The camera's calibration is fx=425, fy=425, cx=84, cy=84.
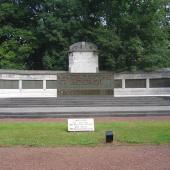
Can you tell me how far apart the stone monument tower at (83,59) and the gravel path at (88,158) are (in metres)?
18.1

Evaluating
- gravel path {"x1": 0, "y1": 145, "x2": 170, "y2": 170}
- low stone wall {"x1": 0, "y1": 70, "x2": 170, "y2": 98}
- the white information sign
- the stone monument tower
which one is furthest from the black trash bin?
the stone monument tower

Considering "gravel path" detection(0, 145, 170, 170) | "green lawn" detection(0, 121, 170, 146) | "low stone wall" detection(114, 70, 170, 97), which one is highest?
"low stone wall" detection(114, 70, 170, 97)

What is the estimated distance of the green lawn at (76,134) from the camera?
12.7 meters

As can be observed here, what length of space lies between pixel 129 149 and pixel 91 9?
2495cm

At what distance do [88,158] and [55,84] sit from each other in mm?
19260

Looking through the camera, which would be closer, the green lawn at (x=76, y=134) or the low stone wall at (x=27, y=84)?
the green lawn at (x=76, y=134)

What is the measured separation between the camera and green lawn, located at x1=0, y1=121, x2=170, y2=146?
12742 mm

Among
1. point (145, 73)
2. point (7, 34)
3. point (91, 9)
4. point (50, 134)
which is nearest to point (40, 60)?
point (7, 34)

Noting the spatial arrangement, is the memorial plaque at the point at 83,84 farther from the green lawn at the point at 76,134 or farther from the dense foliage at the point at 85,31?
the green lawn at the point at 76,134

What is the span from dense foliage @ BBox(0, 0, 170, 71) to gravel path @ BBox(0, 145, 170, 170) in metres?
19.1

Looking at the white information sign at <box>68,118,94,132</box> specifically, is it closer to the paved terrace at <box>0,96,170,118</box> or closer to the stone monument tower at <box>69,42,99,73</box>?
the paved terrace at <box>0,96,170,118</box>

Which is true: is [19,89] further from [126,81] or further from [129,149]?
[129,149]

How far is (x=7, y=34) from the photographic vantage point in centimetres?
3688

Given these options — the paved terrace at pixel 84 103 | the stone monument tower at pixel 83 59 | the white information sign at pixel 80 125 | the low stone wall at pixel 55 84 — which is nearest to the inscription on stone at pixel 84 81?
the low stone wall at pixel 55 84
